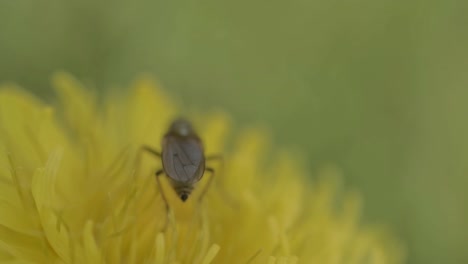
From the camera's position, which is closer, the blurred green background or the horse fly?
the horse fly

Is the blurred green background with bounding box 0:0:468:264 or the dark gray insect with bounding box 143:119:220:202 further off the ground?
the blurred green background with bounding box 0:0:468:264

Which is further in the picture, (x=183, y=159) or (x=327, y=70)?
(x=327, y=70)

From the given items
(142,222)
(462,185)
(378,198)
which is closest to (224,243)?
(142,222)

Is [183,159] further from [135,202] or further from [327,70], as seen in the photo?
[327,70]

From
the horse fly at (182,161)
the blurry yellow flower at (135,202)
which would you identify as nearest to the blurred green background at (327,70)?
the blurry yellow flower at (135,202)

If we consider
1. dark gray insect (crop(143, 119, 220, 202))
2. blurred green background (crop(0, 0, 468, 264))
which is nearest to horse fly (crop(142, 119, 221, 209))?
dark gray insect (crop(143, 119, 220, 202))

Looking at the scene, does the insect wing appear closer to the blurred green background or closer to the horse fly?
the horse fly

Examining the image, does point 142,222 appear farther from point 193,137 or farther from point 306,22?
point 306,22

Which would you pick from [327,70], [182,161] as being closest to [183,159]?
[182,161]
